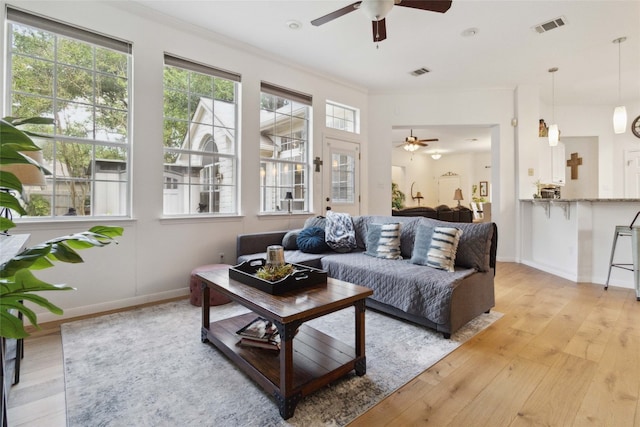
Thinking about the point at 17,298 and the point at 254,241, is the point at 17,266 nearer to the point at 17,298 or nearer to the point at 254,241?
the point at 17,298

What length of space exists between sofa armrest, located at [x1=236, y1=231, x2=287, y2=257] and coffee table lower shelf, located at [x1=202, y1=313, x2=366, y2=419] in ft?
4.64

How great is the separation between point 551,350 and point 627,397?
51 cm

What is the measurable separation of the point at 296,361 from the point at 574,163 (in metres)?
7.97

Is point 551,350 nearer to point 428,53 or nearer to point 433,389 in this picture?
point 433,389

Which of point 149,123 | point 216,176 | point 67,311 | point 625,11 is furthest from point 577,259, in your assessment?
point 67,311

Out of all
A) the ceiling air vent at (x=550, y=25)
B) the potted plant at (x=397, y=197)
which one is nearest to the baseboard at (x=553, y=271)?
the ceiling air vent at (x=550, y=25)

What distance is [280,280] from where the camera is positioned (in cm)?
188

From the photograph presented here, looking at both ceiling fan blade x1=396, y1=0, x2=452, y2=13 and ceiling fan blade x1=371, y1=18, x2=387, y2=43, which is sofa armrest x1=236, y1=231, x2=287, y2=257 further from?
ceiling fan blade x1=396, y1=0, x2=452, y2=13

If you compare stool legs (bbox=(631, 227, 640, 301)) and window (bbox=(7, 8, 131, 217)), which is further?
stool legs (bbox=(631, 227, 640, 301))

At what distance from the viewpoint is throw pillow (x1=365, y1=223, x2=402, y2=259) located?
324 centimetres

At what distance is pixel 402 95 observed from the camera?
221 inches

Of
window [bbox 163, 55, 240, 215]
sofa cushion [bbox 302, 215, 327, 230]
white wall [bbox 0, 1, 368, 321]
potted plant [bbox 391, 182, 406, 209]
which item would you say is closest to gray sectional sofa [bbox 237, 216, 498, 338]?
sofa cushion [bbox 302, 215, 327, 230]

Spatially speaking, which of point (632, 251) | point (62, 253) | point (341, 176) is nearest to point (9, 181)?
point (62, 253)

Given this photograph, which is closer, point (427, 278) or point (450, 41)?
point (427, 278)
